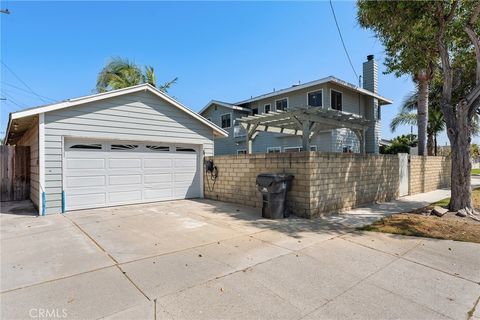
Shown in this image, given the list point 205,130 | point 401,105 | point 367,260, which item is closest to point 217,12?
point 205,130

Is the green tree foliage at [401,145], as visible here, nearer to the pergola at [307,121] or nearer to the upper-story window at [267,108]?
the upper-story window at [267,108]

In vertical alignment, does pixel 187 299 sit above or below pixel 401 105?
below

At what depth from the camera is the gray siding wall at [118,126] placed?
7.12 meters

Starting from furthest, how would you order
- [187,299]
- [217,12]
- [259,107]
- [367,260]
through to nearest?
[259,107] → [217,12] → [367,260] → [187,299]

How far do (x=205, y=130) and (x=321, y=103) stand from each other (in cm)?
750

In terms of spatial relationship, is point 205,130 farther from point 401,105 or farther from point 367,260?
point 401,105

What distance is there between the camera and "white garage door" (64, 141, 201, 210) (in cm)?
761

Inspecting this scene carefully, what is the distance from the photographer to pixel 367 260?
391cm

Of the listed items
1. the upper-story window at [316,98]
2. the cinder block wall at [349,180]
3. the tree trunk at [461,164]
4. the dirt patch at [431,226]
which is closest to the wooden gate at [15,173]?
the cinder block wall at [349,180]

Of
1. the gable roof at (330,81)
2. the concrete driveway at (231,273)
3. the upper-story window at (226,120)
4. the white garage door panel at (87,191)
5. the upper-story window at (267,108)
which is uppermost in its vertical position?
the gable roof at (330,81)

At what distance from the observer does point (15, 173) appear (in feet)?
33.4

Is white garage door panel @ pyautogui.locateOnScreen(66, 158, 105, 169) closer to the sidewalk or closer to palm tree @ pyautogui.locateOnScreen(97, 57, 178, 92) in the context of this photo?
the sidewalk

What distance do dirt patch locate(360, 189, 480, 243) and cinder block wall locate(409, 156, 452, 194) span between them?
200 inches

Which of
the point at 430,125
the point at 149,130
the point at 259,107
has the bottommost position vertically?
the point at 149,130
